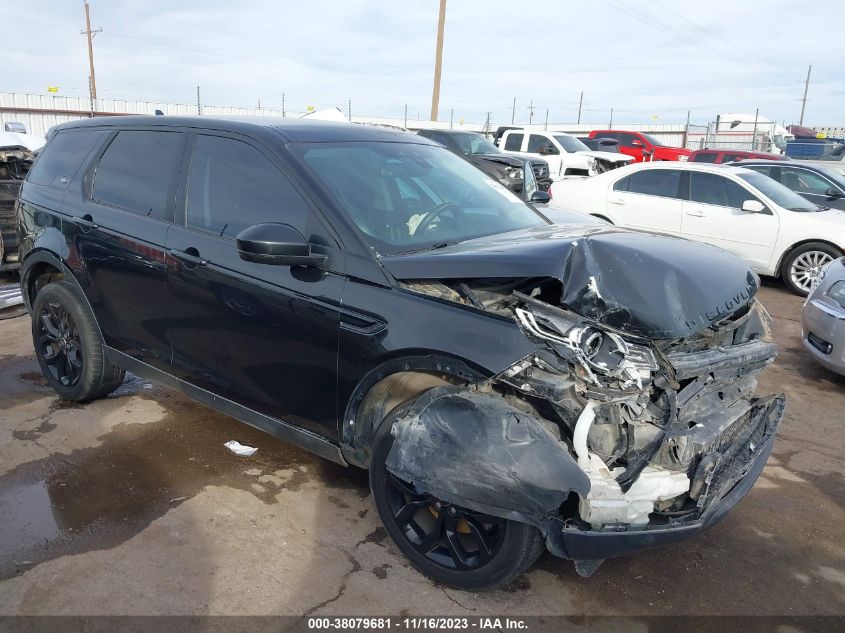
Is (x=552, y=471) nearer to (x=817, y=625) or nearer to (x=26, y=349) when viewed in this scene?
(x=817, y=625)

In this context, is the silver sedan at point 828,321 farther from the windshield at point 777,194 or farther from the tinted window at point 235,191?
the tinted window at point 235,191

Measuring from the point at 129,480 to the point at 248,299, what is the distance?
1.30m

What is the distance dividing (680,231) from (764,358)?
21.6ft

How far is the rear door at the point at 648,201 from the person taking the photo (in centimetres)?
920

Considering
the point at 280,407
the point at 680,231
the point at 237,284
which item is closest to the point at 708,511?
the point at 280,407

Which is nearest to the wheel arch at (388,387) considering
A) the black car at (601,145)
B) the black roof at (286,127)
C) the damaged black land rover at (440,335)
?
the damaged black land rover at (440,335)

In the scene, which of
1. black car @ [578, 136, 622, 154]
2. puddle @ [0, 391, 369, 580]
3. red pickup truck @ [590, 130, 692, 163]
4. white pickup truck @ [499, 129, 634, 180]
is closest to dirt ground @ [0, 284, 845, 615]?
puddle @ [0, 391, 369, 580]

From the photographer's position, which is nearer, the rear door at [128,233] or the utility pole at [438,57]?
the rear door at [128,233]

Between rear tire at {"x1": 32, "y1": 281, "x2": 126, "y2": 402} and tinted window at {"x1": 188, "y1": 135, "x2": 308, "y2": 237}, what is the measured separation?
51.8 inches

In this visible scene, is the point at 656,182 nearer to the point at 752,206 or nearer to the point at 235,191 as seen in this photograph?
the point at 752,206

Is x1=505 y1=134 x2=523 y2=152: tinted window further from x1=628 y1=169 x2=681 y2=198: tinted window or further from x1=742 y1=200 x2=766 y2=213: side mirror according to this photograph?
x1=742 y1=200 x2=766 y2=213: side mirror

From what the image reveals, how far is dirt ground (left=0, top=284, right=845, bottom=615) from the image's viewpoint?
108 inches

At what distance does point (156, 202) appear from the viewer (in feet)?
12.2

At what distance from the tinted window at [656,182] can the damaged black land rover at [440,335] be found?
612 cm
